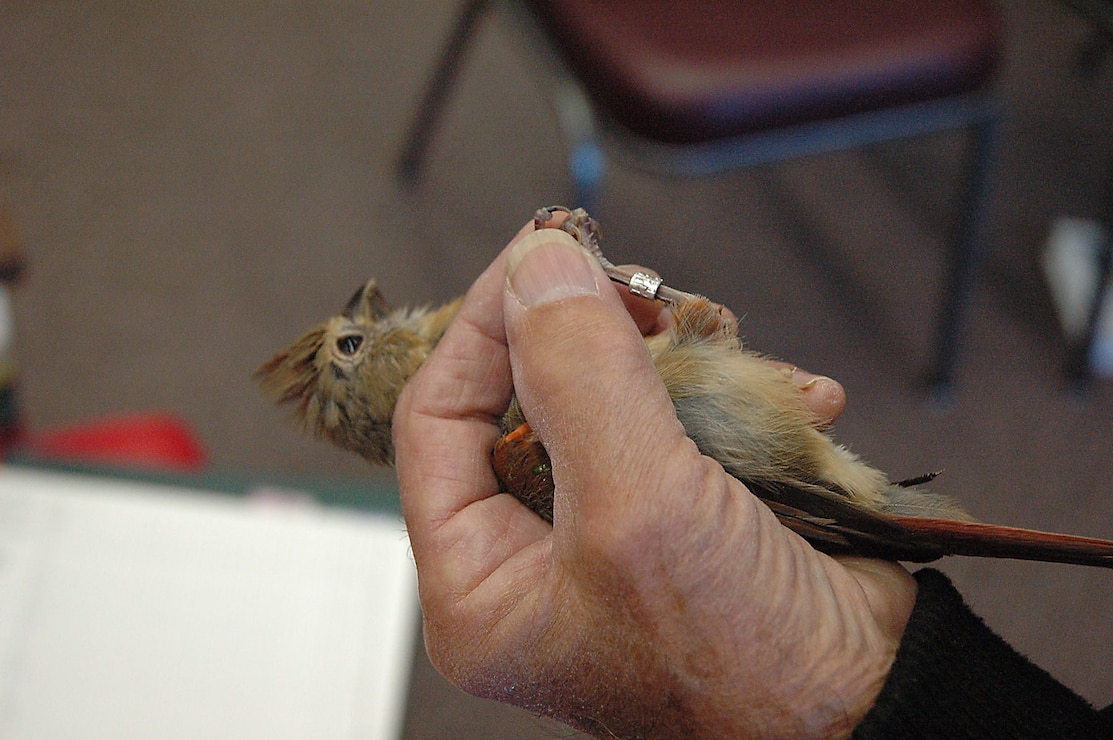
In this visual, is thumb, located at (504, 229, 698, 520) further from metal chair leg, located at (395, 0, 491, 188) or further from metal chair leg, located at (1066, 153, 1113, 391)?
metal chair leg, located at (395, 0, 491, 188)

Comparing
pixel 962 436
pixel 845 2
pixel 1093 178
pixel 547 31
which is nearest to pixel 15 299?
pixel 547 31

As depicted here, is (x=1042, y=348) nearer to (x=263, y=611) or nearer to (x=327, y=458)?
(x=327, y=458)

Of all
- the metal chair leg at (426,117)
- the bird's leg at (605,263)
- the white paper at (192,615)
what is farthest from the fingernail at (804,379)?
the metal chair leg at (426,117)

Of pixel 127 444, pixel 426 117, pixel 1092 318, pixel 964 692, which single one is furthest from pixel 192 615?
pixel 1092 318

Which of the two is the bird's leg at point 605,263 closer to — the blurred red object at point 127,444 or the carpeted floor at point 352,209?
the carpeted floor at point 352,209

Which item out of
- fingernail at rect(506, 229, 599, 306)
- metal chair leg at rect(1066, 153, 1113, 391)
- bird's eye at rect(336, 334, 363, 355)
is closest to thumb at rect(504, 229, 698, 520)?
fingernail at rect(506, 229, 599, 306)

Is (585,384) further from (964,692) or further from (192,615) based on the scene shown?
(192,615)
